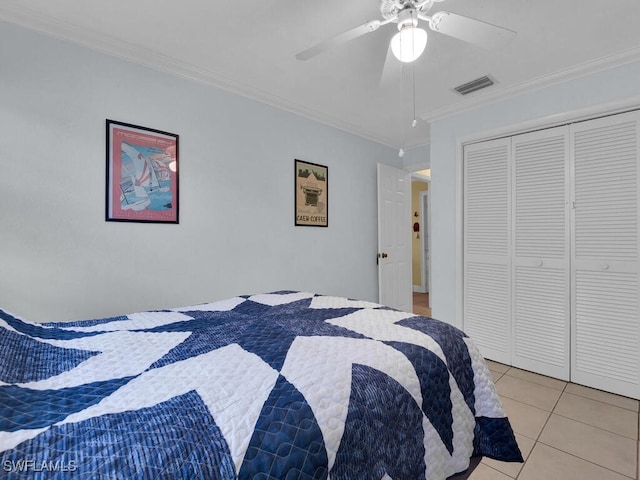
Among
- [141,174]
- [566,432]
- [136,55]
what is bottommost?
[566,432]

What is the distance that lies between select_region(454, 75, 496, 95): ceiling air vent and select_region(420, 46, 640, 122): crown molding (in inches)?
5.3

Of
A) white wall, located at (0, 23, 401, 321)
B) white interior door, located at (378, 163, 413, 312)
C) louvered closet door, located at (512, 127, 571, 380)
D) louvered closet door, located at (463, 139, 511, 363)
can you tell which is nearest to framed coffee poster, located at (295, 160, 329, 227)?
white wall, located at (0, 23, 401, 321)

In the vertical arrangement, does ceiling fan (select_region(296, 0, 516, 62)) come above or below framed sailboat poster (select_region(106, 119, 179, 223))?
above

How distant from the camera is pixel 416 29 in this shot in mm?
1540

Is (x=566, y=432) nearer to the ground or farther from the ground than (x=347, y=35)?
nearer to the ground

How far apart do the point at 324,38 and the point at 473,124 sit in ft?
6.01

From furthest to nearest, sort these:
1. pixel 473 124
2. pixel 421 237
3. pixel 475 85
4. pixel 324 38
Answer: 1. pixel 421 237
2. pixel 473 124
3. pixel 475 85
4. pixel 324 38

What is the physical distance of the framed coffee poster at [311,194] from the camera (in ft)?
10.5

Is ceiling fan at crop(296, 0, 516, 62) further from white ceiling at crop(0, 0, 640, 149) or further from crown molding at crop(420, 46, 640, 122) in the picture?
crown molding at crop(420, 46, 640, 122)

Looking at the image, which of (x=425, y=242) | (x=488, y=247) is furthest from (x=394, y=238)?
(x=425, y=242)

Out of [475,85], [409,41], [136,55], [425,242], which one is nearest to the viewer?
[409,41]

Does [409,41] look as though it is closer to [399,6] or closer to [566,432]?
[399,6]

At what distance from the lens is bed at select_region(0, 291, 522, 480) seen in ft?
1.97

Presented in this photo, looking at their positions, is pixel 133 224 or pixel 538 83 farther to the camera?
pixel 538 83
